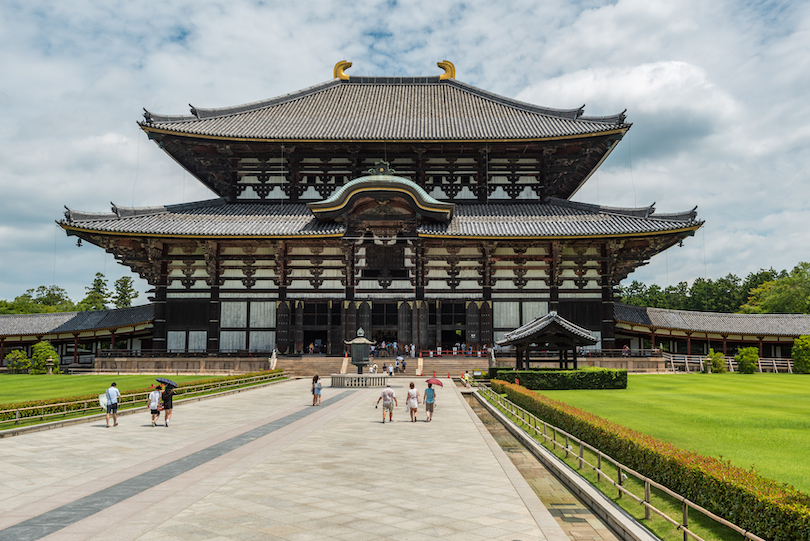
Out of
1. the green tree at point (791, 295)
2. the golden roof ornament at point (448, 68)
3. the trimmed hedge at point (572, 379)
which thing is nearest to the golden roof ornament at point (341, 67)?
the golden roof ornament at point (448, 68)

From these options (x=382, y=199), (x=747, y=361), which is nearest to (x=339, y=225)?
(x=382, y=199)

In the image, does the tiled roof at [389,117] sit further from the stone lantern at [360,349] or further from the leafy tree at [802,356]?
the leafy tree at [802,356]

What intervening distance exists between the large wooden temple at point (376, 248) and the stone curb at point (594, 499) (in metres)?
27.8

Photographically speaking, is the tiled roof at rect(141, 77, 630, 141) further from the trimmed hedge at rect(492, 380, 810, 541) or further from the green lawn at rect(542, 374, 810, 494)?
the trimmed hedge at rect(492, 380, 810, 541)

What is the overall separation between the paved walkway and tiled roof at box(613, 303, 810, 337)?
35.5 metres

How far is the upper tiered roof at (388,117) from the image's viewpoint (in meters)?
44.0

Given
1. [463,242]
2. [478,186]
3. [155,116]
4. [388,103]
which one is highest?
[388,103]

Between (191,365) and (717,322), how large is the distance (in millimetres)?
44914

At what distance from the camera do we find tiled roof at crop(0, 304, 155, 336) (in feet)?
157

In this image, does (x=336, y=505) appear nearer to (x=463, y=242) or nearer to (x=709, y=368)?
(x=463, y=242)

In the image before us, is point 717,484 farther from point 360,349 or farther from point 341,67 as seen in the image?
point 341,67

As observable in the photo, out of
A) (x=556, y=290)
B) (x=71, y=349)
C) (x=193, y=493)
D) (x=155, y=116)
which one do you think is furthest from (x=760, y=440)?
(x=71, y=349)

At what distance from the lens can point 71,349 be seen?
169ft

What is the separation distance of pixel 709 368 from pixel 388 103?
3610 centimetres
